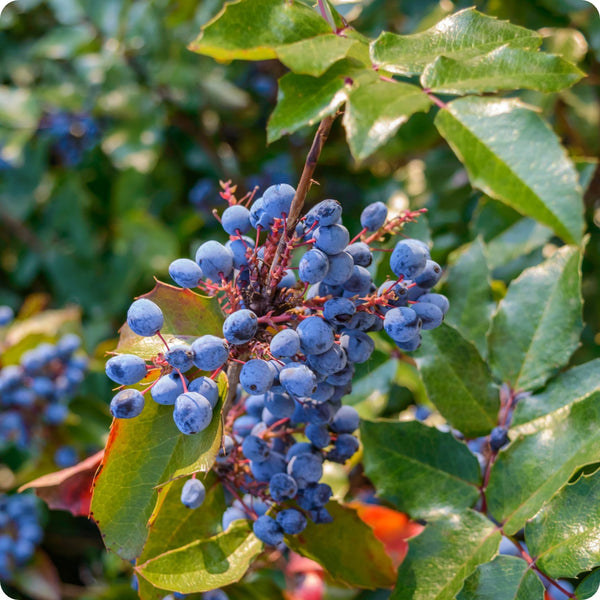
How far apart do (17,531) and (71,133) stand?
1525mm

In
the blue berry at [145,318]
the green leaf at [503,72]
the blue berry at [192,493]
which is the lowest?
the blue berry at [192,493]

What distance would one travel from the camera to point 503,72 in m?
0.73

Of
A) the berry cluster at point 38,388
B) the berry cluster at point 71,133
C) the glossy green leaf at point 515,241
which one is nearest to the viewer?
the glossy green leaf at point 515,241

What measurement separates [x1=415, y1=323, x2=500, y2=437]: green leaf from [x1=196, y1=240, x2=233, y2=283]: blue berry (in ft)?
1.29

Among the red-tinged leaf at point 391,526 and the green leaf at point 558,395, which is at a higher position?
the green leaf at point 558,395

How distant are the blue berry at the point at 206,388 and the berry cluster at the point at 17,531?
53.3 inches

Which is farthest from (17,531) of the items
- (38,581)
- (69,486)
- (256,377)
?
(256,377)

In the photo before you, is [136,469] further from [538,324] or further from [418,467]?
[538,324]

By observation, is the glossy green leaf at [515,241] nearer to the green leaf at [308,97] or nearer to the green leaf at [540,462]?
the green leaf at [540,462]

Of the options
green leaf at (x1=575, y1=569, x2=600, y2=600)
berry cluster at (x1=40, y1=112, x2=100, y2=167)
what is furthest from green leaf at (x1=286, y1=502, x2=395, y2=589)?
berry cluster at (x1=40, y1=112, x2=100, y2=167)

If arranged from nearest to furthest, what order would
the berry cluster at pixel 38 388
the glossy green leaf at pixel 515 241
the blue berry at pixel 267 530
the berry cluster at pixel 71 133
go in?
the blue berry at pixel 267 530 → the glossy green leaf at pixel 515 241 → the berry cluster at pixel 38 388 → the berry cluster at pixel 71 133

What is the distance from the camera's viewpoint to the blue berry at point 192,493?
34.4 inches

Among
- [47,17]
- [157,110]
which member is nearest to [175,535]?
[157,110]

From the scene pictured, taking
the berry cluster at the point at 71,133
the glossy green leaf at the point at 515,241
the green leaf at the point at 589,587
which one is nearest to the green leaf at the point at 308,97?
the green leaf at the point at 589,587
